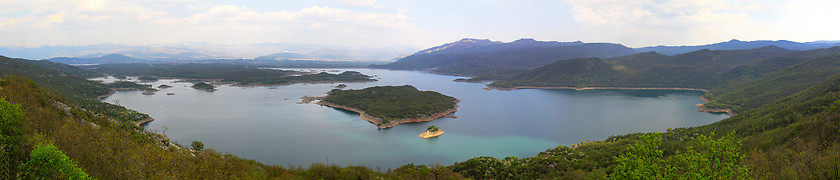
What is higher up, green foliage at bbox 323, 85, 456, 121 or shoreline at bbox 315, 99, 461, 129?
green foliage at bbox 323, 85, 456, 121

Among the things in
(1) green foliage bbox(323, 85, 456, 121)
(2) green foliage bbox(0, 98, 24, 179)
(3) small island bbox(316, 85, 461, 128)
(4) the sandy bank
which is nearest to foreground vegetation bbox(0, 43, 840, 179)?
(2) green foliage bbox(0, 98, 24, 179)

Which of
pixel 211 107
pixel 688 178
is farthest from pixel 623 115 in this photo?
pixel 211 107

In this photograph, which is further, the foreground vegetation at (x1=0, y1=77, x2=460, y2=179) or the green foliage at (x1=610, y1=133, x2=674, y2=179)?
the green foliage at (x1=610, y1=133, x2=674, y2=179)

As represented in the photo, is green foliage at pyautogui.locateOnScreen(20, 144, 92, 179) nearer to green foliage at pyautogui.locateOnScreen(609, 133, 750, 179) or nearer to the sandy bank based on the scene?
green foliage at pyautogui.locateOnScreen(609, 133, 750, 179)

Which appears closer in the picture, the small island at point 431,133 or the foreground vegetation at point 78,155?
the foreground vegetation at point 78,155

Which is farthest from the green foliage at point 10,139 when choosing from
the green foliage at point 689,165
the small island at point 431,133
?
the small island at point 431,133

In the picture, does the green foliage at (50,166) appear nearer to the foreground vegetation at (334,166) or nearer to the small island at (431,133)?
the foreground vegetation at (334,166)

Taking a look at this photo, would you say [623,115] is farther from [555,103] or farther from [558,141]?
[558,141]
